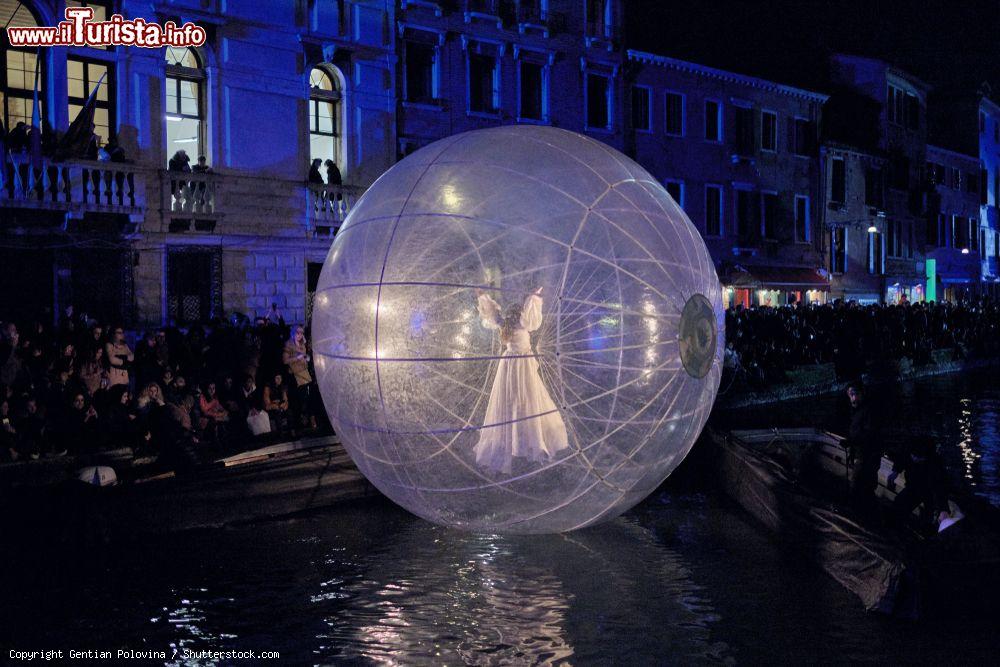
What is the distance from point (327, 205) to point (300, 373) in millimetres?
9633

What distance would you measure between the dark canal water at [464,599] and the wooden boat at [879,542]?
0.64 feet

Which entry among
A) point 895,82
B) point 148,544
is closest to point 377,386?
point 148,544

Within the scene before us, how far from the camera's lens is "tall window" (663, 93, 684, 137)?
35281 millimetres

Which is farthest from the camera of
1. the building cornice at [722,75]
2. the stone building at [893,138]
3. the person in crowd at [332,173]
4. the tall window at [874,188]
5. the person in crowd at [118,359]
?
the stone building at [893,138]

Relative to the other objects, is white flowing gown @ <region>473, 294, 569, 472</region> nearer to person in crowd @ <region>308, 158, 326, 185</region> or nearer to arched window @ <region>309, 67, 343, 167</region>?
person in crowd @ <region>308, 158, 326, 185</region>

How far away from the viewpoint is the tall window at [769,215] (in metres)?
39.3

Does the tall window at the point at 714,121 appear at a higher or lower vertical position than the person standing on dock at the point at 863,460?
higher

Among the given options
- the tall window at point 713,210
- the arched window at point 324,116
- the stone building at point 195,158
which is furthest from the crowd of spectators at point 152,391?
the tall window at point 713,210

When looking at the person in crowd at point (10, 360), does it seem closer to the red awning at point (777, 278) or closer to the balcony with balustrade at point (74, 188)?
the balcony with balustrade at point (74, 188)

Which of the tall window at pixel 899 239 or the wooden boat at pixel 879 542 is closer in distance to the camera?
the wooden boat at pixel 879 542

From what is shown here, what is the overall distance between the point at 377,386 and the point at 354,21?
19.5 m

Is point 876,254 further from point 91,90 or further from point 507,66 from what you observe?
point 91,90

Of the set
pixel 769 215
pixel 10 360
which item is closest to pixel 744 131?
pixel 769 215

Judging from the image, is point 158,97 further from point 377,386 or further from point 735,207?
point 735,207
